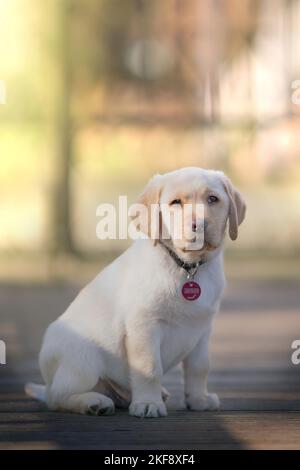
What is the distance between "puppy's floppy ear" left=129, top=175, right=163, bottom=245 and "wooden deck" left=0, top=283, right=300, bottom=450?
0.51m

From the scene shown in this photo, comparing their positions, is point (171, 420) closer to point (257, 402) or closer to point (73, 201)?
point (257, 402)

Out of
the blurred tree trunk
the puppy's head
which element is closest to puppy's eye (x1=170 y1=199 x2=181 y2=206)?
the puppy's head

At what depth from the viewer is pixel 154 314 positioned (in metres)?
3.23

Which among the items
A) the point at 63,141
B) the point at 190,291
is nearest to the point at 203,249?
the point at 190,291

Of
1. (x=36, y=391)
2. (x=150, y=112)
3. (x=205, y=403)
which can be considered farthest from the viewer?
(x=150, y=112)

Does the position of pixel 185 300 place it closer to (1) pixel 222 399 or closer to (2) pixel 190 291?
(2) pixel 190 291

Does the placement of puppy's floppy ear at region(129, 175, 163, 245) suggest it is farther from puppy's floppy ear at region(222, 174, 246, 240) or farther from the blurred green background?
the blurred green background

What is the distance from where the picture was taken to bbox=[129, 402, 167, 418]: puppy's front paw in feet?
10.6

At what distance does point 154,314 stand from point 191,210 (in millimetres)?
300

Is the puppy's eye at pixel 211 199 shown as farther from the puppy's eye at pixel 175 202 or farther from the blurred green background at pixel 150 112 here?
the blurred green background at pixel 150 112

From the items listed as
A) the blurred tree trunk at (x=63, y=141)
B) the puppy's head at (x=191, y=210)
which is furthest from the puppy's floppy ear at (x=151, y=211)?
the blurred tree trunk at (x=63, y=141)

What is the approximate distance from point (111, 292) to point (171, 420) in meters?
0.40

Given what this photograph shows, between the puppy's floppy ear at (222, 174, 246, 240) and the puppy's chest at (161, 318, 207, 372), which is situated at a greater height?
the puppy's floppy ear at (222, 174, 246, 240)
